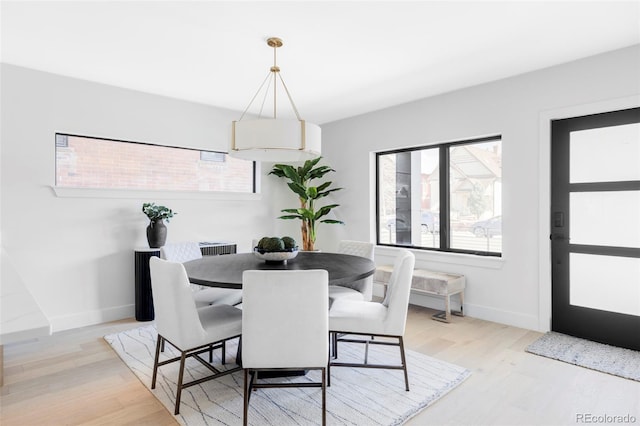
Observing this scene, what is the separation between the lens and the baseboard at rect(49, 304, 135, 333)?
3.54 meters

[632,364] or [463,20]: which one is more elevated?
[463,20]

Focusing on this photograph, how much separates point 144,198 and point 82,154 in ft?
2.42

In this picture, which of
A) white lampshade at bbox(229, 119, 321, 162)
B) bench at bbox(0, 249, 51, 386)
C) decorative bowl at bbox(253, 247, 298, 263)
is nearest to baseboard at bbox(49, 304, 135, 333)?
decorative bowl at bbox(253, 247, 298, 263)

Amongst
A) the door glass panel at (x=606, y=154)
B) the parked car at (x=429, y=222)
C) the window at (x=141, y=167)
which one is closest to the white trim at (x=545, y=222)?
the door glass panel at (x=606, y=154)

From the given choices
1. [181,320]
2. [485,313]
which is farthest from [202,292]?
[485,313]

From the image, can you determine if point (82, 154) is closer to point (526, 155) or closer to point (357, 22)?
point (357, 22)

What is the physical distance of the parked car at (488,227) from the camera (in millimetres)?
3807

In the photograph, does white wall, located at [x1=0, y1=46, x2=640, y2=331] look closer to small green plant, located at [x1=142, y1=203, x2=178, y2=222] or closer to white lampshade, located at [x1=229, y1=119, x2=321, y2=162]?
small green plant, located at [x1=142, y1=203, x2=178, y2=222]

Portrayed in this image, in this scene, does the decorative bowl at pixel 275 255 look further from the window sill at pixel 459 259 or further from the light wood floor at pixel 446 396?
the window sill at pixel 459 259

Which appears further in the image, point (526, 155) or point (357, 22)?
point (526, 155)

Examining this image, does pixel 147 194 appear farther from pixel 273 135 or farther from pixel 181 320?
pixel 181 320

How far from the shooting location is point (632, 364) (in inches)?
104

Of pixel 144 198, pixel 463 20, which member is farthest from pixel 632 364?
pixel 144 198

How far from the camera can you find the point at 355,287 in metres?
3.19
